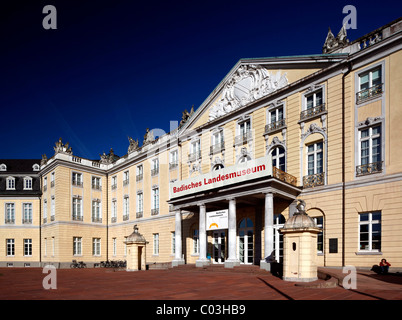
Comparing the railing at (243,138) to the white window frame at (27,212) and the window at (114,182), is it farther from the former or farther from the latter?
the white window frame at (27,212)

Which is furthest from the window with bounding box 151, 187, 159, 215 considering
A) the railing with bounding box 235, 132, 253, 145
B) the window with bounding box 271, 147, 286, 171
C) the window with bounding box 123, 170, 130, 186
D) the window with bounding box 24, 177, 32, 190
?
the window with bounding box 24, 177, 32, 190

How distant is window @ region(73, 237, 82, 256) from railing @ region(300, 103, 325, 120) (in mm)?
28576

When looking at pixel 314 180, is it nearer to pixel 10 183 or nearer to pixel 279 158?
pixel 279 158

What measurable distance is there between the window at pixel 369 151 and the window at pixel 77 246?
3105 centimetres

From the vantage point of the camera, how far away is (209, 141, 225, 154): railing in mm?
29250

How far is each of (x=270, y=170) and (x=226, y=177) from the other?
3.72m

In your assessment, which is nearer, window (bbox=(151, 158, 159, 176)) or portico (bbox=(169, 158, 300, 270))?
portico (bbox=(169, 158, 300, 270))

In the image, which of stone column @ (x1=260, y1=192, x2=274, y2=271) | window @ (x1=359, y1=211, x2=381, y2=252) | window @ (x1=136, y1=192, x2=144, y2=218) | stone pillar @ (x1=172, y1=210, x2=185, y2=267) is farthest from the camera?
window @ (x1=136, y1=192, x2=144, y2=218)

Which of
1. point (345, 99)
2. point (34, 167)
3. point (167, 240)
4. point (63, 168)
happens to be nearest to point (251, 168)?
point (345, 99)

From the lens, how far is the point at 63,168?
40.2 m

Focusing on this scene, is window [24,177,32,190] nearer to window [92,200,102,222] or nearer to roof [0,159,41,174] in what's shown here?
roof [0,159,41,174]

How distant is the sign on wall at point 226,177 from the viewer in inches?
830
